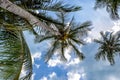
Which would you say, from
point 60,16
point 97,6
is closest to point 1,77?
point 60,16

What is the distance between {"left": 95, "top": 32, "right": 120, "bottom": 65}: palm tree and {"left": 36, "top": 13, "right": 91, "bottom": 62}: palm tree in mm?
2733

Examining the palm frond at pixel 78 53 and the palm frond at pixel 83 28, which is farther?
the palm frond at pixel 78 53

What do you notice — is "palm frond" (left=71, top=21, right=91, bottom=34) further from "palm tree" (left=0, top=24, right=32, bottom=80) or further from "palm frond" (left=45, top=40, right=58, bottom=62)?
"palm tree" (left=0, top=24, right=32, bottom=80)

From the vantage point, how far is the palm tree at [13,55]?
→ 8.43 m

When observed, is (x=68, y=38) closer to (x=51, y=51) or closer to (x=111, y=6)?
(x=51, y=51)

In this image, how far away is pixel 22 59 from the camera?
886cm

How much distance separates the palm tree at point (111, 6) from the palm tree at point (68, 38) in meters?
2.81

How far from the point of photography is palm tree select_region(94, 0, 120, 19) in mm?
23141

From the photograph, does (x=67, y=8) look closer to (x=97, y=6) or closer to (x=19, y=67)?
(x=19, y=67)

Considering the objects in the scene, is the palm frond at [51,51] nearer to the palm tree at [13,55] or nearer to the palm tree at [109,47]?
the palm tree at [109,47]

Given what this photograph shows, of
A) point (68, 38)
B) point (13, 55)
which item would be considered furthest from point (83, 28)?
point (13, 55)

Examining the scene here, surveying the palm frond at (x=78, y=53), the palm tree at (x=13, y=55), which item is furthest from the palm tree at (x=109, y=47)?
the palm tree at (x=13, y=55)

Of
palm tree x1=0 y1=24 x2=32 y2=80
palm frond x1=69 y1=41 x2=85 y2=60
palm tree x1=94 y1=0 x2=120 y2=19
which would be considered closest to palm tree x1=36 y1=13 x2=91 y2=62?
palm frond x1=69 y1=41 x2=85 y2=60

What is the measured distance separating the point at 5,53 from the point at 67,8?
637 centimetres
